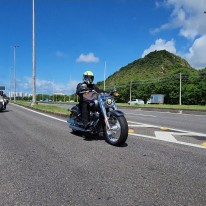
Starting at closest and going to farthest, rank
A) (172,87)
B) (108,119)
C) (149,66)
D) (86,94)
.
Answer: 1. (108,119)
2. (86,94)
3. (172,87)
4. (149,66)

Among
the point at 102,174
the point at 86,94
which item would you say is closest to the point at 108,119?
the point at 86,94

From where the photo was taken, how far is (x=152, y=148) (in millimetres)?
6824

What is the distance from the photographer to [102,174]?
4750 millimetres

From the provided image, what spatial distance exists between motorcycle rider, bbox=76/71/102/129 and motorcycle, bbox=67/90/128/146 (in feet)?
0.32

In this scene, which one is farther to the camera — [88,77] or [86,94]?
[88,77]

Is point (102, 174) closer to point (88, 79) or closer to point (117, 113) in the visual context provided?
point (117, 113)

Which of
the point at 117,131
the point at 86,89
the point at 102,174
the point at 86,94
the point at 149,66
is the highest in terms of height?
the point at 149,66

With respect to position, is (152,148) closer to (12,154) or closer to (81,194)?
(12,154)

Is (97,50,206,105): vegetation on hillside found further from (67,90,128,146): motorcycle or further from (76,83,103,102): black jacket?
(67,90,128,146): motorcycle

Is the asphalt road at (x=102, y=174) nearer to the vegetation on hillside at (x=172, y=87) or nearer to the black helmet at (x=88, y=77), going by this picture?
the black helmet at (x=88, y=77)

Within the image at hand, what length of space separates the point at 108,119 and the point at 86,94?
0.97 meters

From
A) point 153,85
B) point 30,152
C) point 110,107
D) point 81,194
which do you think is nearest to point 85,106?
point 110,107

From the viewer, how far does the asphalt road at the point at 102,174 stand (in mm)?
3740

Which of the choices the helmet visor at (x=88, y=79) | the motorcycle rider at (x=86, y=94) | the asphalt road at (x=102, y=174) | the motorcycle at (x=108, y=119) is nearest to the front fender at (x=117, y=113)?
the motorcycle at (x=108, y=119)
